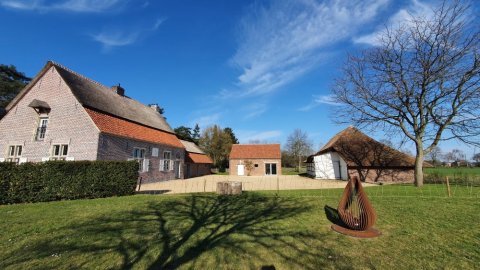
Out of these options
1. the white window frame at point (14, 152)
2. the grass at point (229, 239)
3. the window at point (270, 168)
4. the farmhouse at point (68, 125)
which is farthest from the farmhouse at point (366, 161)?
the white window frame at point (14, 152)

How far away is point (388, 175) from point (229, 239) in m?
22.1

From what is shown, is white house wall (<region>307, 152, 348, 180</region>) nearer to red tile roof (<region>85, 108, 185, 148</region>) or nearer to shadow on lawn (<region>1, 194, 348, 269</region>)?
red tile roof (<region>85, 108, 185, 148</region>)

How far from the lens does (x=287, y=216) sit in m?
7.50

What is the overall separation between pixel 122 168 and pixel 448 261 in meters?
12.5

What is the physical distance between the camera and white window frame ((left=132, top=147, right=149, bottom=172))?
20.0m

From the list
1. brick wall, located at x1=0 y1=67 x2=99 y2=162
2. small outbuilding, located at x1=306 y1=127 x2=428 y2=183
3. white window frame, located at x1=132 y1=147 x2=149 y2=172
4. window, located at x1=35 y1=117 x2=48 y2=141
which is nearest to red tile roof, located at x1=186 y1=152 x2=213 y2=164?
white window frame, located at x1=132 y1=147 x2=149 y2=172

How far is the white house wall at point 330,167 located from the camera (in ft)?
80.0

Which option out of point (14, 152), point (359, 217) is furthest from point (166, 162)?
point (359, 217)

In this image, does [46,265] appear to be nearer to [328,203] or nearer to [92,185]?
[92,185]

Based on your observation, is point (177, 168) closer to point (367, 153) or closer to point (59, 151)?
point (59, 151)

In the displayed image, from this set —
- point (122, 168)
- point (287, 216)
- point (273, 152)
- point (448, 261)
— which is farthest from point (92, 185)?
point (273, 152)

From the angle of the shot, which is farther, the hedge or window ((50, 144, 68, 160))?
window ((50, 144, 68, 160))

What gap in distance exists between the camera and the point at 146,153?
69.5ft

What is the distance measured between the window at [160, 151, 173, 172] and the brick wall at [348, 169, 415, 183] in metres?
18.3
